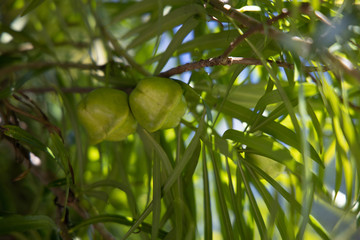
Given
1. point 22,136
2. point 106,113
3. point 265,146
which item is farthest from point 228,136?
point 22,136

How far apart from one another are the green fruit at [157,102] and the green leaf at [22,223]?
0.21m

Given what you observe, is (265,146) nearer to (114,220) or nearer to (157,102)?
(157,102)

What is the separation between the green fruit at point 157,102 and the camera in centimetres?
62

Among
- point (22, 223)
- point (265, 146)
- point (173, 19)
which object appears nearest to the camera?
point (265, 146)

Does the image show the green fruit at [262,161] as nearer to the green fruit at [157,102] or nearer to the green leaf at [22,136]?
the green fruit at [157,102]

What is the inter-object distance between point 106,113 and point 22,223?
0.20 meters

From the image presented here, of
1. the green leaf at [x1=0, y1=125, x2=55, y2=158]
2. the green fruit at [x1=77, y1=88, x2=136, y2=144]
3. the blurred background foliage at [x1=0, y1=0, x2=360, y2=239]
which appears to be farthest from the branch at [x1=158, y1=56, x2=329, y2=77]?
the green leaf at [x1=0, y1=125, x2=55, y2=158]

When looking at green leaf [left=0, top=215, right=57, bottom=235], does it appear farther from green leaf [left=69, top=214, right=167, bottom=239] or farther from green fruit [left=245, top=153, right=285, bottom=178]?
green fruit [left=245, top=153, right=285, bottom=178]

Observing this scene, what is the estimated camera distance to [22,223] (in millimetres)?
616

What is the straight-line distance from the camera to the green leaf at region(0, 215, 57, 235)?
0.60m

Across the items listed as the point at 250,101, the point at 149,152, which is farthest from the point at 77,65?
the point at 250,101

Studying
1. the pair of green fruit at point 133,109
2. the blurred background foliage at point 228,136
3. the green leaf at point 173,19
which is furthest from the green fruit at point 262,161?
the green leaf at point 173,19

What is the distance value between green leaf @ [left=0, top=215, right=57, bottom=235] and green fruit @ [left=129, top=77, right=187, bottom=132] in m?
0.21

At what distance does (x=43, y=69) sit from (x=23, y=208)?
1.35ft
